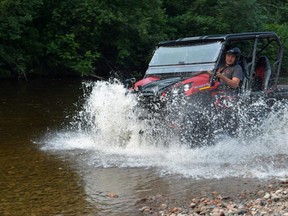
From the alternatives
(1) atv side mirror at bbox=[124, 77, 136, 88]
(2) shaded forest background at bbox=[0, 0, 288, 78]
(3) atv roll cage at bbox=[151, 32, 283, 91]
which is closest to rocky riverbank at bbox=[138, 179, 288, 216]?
(3) atv roll cage at bbox=[151, 32, 283, 91]

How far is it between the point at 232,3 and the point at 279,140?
22.7 meters

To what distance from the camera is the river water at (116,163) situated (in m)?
6.72

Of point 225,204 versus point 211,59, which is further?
point 211,59

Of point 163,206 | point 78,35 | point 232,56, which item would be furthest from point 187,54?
point 78,35

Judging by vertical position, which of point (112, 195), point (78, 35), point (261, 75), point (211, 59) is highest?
point (78, 35)

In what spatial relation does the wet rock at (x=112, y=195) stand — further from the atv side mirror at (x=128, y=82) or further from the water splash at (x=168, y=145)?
the atv side mirror at (x=128, y=82)

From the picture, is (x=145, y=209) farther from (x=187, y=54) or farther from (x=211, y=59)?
(x=187, y=54)

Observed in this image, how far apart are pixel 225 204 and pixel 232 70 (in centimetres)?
427

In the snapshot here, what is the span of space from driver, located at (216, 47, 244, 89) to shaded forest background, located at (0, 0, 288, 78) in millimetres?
12979

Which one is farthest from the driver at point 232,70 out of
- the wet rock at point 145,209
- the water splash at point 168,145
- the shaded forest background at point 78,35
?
the shaded forest background at point 78,35

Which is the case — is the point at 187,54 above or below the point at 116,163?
above

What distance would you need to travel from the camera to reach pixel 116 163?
845cm

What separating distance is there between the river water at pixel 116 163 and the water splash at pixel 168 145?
0.05 feet

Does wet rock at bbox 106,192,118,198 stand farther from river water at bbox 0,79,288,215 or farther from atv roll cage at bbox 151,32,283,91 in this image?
atv roll cage at bbox 151,32,283,91
